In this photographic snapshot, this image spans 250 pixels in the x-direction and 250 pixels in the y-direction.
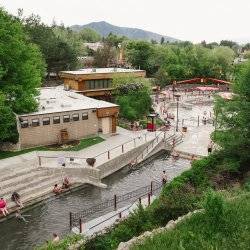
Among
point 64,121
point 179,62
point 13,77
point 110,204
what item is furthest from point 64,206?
point 179,62

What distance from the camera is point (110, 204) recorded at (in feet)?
90.9

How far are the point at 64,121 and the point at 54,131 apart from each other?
4.42ft

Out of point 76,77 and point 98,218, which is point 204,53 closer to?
point 76,77

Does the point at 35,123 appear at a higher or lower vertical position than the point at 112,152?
higher

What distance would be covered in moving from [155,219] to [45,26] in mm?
59120

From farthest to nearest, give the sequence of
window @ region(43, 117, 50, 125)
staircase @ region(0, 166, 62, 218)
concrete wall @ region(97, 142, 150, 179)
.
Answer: window @ region(43, 117, 50, 125), concrete wall @ region(97, 142, 150, 179), staircase @ region(0, 166, 62, 218)

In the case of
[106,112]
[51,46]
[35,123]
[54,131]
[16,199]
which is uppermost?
[51,46]

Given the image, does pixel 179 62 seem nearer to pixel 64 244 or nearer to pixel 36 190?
pixel 36 190

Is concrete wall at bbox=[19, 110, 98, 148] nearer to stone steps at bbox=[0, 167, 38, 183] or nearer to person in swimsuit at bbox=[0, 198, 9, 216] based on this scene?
stone steps at bbox=[0, 167, 38, 183]

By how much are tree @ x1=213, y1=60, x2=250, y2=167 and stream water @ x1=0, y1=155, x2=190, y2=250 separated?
5690 mm

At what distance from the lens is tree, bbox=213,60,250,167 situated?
100ft

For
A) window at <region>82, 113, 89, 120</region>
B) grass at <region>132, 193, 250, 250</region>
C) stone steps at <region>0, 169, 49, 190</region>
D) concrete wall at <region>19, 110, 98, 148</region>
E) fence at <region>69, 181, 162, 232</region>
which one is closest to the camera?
grass at <region>132, 193, 250, 250</region>

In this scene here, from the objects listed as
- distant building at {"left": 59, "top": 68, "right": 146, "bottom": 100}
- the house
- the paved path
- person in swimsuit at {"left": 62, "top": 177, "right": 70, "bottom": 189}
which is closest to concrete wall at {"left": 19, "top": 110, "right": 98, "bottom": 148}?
the house

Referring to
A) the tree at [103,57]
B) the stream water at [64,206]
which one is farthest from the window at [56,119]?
the tree at [103,57]
